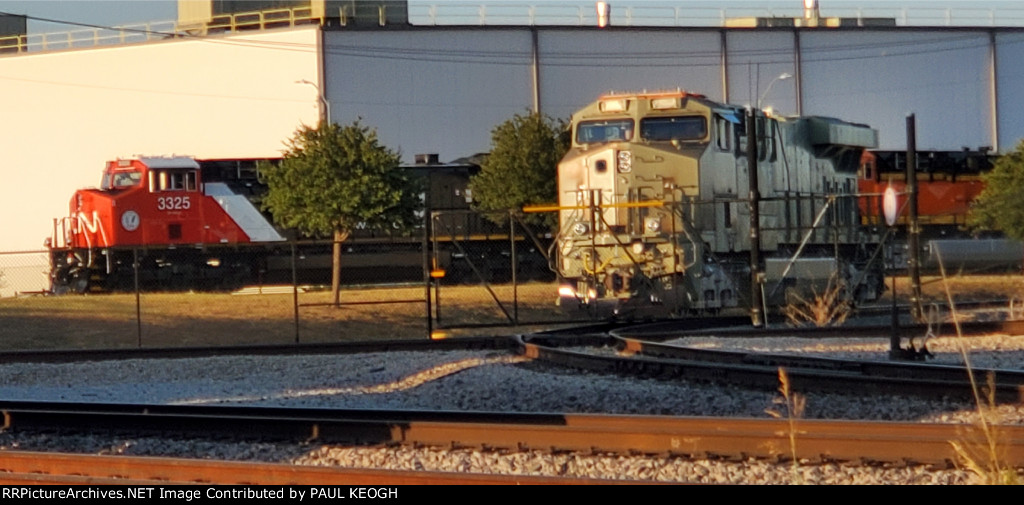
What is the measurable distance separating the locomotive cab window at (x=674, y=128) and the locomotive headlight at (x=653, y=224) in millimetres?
1433

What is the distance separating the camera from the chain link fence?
2341 cm

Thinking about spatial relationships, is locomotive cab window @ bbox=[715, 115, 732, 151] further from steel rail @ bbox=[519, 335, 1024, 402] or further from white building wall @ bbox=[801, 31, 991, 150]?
white building wall @ bbox=[801, 31, 991, 150]

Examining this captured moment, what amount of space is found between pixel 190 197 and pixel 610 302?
1931cm

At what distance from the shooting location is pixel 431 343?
17.6 metres

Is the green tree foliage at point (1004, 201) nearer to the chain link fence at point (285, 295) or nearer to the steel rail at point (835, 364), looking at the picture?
the chain link fence at point (285, 295)

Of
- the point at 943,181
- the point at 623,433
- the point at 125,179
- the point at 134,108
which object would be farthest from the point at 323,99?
the point at 623,433

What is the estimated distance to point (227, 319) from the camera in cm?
2541

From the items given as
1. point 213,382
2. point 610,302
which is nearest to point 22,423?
point 213,382

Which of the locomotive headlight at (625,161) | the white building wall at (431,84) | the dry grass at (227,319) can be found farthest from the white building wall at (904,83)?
the locomotive headlight at (625,161)

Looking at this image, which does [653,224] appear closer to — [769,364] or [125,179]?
[769,364]

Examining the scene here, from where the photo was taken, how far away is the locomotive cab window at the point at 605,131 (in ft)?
68.1

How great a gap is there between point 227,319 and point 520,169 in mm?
16511
